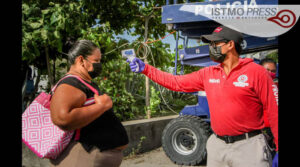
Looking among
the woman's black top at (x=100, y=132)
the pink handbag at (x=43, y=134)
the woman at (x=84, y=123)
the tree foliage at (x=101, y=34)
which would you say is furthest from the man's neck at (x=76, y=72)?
the tree foliage at (x=101, y=34)

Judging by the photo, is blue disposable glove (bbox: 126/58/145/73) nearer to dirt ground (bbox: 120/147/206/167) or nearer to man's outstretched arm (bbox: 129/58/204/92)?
man's outstretched arm (bbox: 129/58/204/92)

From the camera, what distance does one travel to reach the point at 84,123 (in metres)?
1.85

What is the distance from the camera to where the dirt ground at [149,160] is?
4.91 metres

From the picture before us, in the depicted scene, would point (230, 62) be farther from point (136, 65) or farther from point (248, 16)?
point (248, 16)

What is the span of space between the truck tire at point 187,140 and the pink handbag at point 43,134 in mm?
3148

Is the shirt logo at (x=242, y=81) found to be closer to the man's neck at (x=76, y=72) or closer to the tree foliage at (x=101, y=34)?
the man's neck at (x=76, y=72)

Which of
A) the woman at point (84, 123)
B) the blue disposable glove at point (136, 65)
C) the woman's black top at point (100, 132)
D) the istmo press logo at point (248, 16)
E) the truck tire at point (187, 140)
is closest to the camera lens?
the woman at point (84, 123)

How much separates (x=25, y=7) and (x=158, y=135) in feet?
12.1

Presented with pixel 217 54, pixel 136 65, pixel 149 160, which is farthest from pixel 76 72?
pixel 149 160

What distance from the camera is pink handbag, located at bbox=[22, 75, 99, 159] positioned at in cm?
185

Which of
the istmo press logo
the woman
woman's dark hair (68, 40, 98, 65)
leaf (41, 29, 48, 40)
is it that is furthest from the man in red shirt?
leaf (41, 29, 48, 40)

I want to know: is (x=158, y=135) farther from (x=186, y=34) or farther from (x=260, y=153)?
(x=260, y=153)

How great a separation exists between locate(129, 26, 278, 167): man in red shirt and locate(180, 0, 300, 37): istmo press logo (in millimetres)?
1862

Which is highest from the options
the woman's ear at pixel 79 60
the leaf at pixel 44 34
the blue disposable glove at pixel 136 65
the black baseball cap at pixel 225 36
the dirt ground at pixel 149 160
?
the black baseball cap at pixel 225 36
